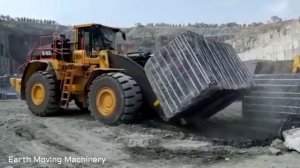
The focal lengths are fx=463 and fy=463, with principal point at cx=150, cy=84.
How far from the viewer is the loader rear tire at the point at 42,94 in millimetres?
12148

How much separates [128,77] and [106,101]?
0.83 meters

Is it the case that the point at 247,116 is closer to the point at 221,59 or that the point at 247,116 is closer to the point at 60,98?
the point at 221,59

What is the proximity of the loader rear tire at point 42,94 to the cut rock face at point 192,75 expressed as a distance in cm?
346

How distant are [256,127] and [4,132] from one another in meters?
5.52

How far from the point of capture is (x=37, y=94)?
41.9ft

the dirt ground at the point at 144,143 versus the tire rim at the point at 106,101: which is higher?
the tire rim at the point at 106,101

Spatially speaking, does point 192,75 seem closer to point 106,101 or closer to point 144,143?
point 144,143

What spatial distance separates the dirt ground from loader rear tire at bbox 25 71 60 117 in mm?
516

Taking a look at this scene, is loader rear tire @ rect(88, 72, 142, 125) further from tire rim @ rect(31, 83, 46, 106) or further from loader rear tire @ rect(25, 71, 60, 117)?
tire rim @ rect(31, 83, 46, 106)

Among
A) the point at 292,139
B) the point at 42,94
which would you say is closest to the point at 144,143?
the point at 292,139

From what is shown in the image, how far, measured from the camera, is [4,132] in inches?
387

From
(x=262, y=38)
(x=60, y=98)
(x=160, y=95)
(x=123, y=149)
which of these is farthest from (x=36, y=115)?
(x=262, y=38)

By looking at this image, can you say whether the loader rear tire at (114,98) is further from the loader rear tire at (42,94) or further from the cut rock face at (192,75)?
the loader rear tire at (42,94)

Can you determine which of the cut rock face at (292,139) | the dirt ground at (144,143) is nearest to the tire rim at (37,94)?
the dirt ground at (144,143)
